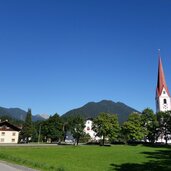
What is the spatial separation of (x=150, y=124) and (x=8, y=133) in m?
42.7

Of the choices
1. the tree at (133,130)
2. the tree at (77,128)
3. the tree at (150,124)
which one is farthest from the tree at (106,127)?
the tree at (150,124)

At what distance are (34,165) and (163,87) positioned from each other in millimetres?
97604

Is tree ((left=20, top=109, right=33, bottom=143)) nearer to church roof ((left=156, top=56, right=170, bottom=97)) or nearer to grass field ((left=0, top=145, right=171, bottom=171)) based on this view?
church roof ((left=156, top=56, right=170, bottom=97))

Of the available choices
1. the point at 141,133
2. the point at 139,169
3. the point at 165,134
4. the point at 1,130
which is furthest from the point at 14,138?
the point at 139,169

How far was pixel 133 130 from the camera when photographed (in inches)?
3051

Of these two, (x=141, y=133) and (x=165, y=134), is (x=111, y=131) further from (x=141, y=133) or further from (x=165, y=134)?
(x=165, y=134)

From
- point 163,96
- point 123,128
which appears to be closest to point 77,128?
point 123,128

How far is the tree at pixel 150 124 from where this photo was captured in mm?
81188

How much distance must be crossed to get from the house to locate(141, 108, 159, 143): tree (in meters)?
39.0

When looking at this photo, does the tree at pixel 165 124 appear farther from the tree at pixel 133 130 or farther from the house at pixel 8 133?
the house at pixel 8 133

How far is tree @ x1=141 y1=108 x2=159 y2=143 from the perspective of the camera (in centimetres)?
8119

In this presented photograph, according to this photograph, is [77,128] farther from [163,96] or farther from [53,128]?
[163,96]

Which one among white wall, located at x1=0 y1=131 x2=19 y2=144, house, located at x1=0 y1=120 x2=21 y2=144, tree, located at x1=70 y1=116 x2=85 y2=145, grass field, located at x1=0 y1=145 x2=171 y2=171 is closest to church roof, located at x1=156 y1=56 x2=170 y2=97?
tree, located at x1=70 y1=116 x2=85 y2=145

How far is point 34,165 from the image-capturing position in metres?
20.3
